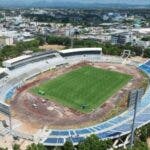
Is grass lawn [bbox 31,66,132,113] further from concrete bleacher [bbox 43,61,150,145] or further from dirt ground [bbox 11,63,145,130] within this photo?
concrete bleacher [bbox 43,61,150,145]

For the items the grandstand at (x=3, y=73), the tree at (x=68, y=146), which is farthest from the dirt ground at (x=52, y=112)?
the tree at (x=68, y=146)

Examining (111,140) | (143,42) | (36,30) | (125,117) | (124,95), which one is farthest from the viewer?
(36,30)

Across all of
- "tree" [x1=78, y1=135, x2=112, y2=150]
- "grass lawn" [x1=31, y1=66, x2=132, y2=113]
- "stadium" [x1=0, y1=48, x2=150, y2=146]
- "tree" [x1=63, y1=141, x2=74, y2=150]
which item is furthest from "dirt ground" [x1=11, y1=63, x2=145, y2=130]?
"tree" [x1=78, y1=135, x2=112, y2=150]

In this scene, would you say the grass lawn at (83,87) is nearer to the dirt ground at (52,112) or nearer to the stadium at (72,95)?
the stadium at (72,95)

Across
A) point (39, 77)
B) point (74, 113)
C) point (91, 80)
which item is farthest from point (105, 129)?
point (39, 77)

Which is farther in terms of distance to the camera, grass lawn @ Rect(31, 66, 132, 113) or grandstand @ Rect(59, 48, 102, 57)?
grandstand @ Rect(59, 48, 102, 57)

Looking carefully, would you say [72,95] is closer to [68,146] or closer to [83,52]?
[68,146]

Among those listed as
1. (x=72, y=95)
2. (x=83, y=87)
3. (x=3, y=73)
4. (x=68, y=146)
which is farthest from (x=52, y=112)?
(x=3, y=73)

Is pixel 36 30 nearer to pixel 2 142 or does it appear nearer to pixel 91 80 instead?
pixel 91 80
